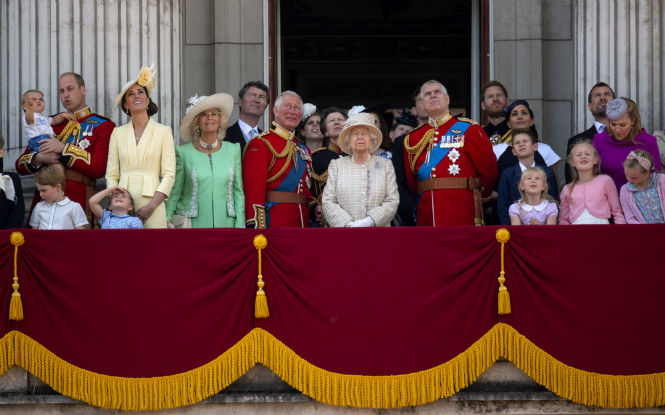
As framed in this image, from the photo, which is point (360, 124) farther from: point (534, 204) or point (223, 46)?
point (223, 46)

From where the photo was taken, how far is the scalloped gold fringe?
461cm

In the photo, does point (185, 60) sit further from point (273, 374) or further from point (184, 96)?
point (273, 374)

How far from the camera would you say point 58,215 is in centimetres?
546

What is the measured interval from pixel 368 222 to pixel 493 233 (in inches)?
35.1

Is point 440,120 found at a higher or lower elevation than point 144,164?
higher

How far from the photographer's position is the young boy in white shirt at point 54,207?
5449 mm

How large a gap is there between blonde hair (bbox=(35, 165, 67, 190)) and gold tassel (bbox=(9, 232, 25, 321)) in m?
0.73

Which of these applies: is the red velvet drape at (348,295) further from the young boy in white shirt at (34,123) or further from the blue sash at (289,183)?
the young boy in white shirt at (34,123)

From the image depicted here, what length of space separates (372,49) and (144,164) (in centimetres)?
810

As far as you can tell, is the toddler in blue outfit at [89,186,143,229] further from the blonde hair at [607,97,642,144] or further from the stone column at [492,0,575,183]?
the stone column at [492,0,575,183]

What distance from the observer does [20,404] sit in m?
4.75

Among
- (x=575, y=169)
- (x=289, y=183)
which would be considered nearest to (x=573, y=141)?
(x=575, y=169)

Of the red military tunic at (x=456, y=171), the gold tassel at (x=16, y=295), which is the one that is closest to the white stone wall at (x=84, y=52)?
the gold tassel at (x=16, y=295)

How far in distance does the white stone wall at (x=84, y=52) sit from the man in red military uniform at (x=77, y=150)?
114cm
